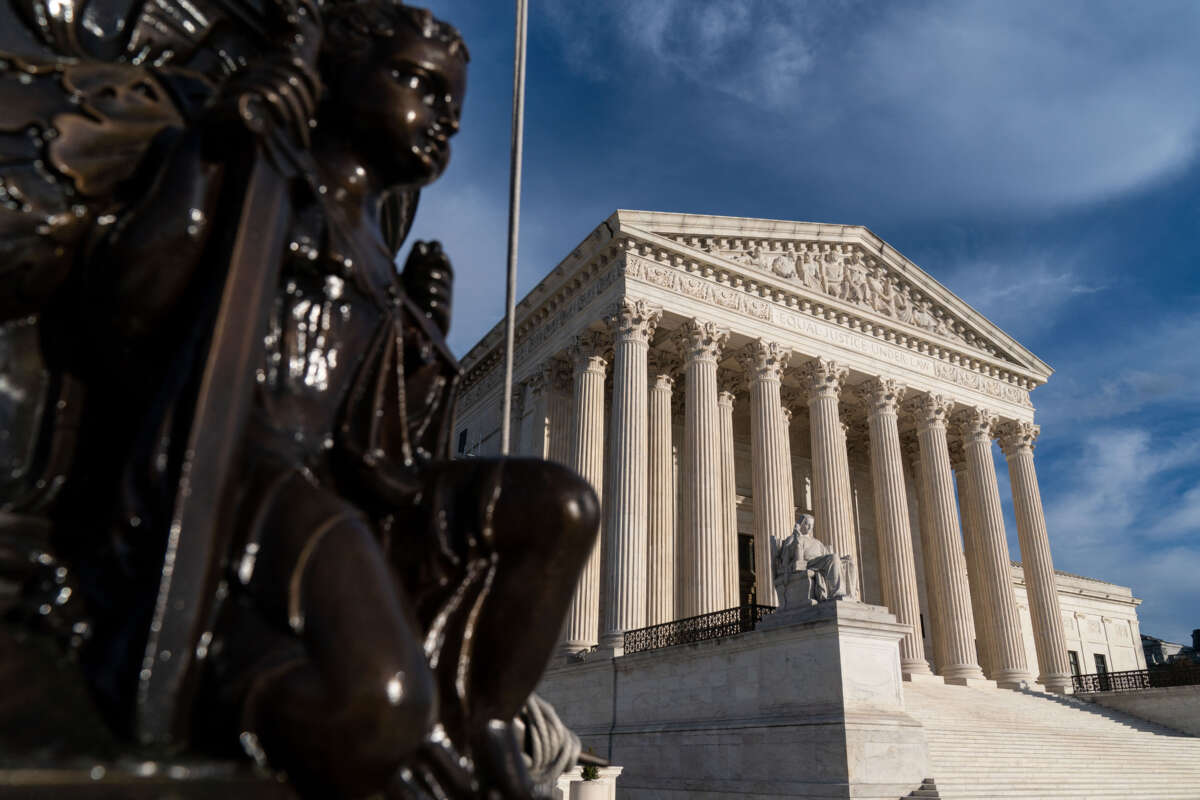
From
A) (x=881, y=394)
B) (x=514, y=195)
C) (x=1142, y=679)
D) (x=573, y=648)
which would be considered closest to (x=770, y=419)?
(x=881, y=394)

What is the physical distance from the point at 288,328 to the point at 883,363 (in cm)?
2973

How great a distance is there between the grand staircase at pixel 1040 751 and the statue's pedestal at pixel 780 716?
50.8 inches

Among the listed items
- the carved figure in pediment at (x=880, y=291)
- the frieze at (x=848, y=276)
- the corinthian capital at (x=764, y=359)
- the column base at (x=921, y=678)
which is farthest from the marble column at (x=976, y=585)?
the corinthian capital at (x=764, y=359)

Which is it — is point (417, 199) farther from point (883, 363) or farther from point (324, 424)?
point (883, 363)

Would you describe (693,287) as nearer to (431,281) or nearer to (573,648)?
(573,648)

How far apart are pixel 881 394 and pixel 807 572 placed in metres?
14.5

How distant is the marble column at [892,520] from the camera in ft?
82.5

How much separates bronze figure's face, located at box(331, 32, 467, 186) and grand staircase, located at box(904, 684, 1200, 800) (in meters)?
15.1

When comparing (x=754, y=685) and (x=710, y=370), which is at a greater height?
(x=710, y=370)

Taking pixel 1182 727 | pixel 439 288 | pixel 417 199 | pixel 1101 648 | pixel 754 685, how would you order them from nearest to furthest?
pixel 439 288
pixel 417 199
pixel 754 685
pixel 1182 727
pixel 1101 648

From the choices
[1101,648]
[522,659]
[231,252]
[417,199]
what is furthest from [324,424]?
[1101,648]

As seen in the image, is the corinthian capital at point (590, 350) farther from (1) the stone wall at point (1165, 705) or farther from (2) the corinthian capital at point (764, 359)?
(1) the stone wall at point (1165, 705)

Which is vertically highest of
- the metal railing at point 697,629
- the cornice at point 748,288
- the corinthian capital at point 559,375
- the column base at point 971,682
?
the cornice at point 748,288

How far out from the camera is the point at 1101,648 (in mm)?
42469
